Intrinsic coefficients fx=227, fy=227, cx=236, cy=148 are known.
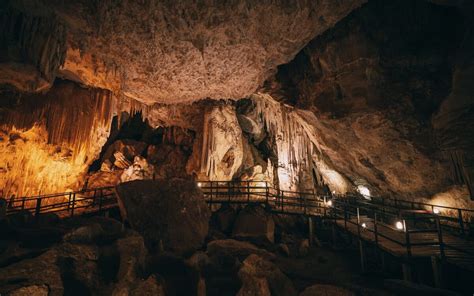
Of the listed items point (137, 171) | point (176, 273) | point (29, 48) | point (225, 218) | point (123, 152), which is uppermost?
point (29, 48)

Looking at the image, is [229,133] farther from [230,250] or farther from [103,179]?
[103,179]

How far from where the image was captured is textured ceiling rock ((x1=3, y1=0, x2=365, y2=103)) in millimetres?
7336

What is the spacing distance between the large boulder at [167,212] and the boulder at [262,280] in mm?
2876

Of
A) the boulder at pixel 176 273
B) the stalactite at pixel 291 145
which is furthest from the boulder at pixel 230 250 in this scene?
the stalactite at pixel 291 145

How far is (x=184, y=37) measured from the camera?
8.61 m

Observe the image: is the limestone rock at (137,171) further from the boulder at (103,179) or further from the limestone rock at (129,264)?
the limestone rock at (129,264)

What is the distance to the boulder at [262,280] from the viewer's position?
16.2 feet

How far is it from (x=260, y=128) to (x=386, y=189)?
31.1ft

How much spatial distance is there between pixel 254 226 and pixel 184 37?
859 centimetres

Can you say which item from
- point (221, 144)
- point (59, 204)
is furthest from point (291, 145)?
point (59, 204)

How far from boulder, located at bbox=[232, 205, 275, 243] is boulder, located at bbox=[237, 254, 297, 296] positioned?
178 inches

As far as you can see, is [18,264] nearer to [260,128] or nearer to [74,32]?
[74,32]

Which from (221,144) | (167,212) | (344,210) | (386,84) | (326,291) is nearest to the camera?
(326,291)

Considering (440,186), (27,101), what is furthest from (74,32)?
(440,186)
